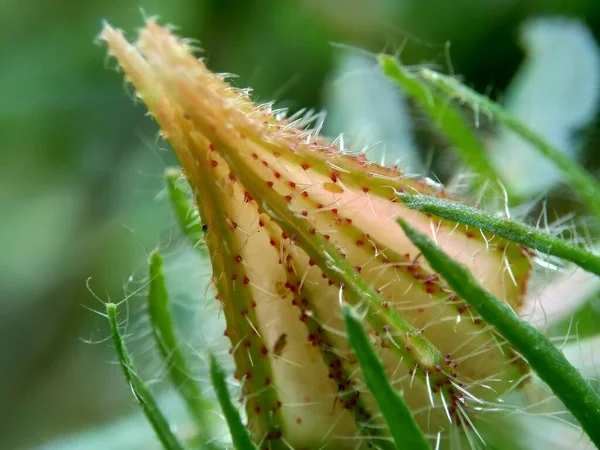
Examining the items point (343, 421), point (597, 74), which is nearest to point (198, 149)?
point (343, 421)

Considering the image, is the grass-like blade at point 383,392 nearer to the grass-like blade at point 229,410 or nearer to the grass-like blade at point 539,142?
the grass-like blade at point 229,410

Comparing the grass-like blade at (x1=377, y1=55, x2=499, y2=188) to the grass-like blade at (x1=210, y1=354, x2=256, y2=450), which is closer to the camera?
the grass-like blade at (x1=210, y1=354, x2=256, y2=450)

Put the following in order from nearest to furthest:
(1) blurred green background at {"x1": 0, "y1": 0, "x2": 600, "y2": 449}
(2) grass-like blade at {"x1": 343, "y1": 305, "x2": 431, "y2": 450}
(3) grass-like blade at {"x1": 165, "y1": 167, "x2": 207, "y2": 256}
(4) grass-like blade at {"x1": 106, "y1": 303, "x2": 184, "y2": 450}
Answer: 1. (2) grass-like blade at {"x1": 343, "y1": 305, "x2": 431, "y2": 450}
2. (4) grass-like blade at {"x1": 106, "y1": 303, "x2": 184, "y2": 450}
3. (3) grass-like blade at {"x1": 165, "y1": 167, "x2": 207, "y2": 256}
4. (1) blurred green background at {"x1": 0, "y1": 0, "x2": 600, "y2": 449}

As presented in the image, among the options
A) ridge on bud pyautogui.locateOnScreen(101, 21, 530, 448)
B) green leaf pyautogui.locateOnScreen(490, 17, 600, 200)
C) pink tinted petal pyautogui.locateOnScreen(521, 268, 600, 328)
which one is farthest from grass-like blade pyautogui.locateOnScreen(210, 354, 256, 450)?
green leaf pyautogui.locateOnScreen(490, 17, 600, 200)

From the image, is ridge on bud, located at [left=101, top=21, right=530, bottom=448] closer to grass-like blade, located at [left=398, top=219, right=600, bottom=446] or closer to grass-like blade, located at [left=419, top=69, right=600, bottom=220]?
grass-like blade, located at [left=398, top=219, right=600, bottom=446]

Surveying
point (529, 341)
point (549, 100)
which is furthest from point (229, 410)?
point (549, 100)

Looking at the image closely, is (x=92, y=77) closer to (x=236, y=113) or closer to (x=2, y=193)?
(x=2, y=193)
